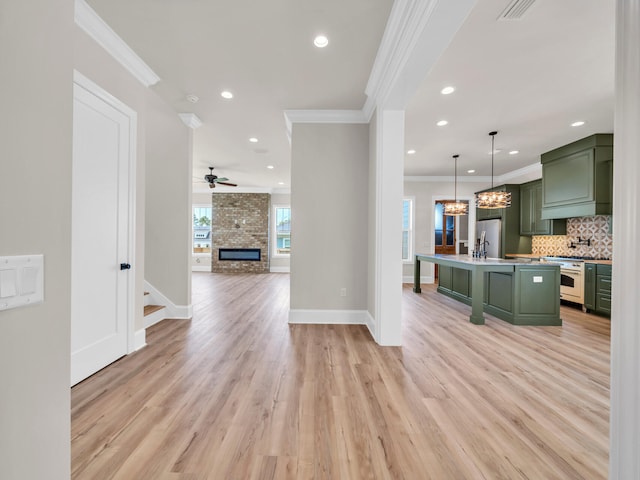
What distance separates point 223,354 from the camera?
8.77 feet

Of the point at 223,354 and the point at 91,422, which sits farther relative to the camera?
the point at 223,354

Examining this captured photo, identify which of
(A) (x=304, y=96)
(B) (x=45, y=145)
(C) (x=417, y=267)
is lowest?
(C) (x=417, y=267)

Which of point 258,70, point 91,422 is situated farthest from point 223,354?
point 258,70

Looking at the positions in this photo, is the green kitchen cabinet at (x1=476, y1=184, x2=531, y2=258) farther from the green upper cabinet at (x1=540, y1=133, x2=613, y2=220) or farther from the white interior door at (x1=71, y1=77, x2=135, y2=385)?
the white interior door at (x1=71, y1=77, x2=135, y2=385)

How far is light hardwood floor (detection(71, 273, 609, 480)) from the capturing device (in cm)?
139

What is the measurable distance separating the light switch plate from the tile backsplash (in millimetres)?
6480

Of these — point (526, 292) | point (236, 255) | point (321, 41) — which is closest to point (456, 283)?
point (526, 292)

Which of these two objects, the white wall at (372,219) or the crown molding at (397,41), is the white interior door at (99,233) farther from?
the white wall at (372,219)

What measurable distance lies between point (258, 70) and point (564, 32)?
2586 mm

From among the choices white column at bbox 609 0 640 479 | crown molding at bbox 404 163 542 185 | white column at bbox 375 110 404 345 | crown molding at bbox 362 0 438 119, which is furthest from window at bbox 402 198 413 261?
white column at bbox 609 0 640 479

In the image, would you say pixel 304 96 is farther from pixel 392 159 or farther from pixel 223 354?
pixel 223 354

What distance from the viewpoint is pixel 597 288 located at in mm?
4324

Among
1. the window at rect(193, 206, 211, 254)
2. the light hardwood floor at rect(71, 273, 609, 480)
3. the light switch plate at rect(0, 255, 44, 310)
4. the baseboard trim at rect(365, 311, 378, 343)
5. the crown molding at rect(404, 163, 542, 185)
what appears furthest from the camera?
the window at rect(193, 206, 211, 254)

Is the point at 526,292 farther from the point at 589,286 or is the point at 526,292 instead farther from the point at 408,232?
the point at 408,232
